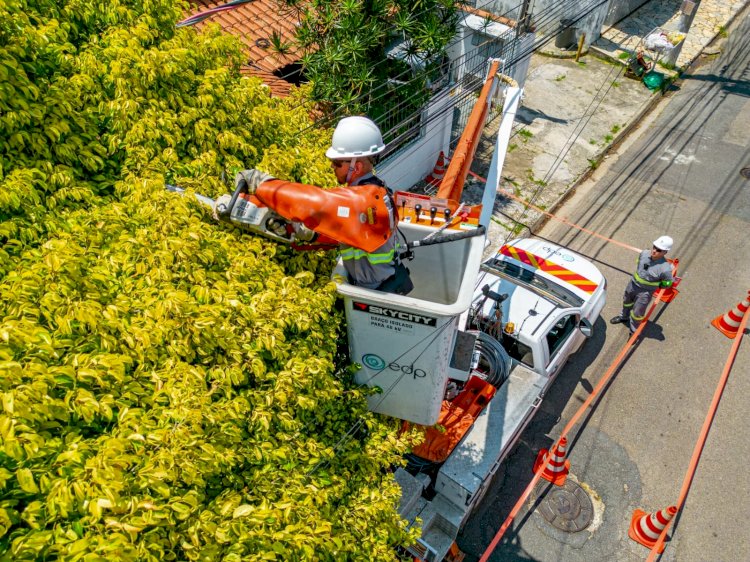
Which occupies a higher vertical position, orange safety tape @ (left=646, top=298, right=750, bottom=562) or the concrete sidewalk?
the concrete sidewalk

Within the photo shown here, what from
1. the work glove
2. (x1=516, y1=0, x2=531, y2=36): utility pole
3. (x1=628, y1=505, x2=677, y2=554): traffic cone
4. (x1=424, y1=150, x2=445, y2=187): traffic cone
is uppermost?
(x1=516, y1=0, x2=531, y2=36): utility pole

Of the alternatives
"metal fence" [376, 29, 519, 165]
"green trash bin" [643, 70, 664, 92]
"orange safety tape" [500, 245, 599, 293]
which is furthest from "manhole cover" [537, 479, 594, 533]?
"green trash bin" [643, 70, 664, 92]

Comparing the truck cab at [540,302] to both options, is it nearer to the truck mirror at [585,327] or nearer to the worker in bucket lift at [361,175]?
the truck mirror at [585,327]

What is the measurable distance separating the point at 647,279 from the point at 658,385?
74.9 inches

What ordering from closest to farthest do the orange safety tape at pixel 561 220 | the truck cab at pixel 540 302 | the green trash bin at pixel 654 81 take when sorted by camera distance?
the truck cab at pixel 540 302 < the orange safety tape at pixel 561 220 < the green trash bin at pixel 654 81

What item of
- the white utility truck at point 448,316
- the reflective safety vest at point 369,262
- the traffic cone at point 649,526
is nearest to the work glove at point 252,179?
the white utility truck at point 448,316

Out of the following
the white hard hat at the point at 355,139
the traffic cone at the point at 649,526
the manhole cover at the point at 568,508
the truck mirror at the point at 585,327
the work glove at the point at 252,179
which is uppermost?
the white hard hat at the point at 355,139

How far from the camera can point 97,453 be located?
260 cm

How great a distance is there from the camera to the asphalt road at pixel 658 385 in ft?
23.2

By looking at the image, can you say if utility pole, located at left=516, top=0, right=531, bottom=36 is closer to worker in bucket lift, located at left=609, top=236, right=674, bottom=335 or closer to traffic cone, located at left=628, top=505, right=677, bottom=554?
worker in bucket lift, located at left=609, top=236, right=674, bottom=335

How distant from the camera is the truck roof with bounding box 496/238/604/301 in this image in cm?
867

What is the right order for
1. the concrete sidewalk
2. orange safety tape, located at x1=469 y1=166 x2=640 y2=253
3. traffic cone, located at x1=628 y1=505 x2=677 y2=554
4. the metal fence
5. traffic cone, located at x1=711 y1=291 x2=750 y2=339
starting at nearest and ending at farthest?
1. traffic cone, located at x1=628 y1=505 x2=677 y2=554
2. traffic cone, located at x1=711 y1=291 x2=750 y2=339
3. the metal fence
4. orange safety tape, located at x1=469 y1=166 x2=640 y2=253
5. the concrete sidewalk

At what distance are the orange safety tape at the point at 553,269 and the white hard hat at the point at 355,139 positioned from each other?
5533 mm

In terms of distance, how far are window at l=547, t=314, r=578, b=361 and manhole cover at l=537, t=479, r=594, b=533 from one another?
2.01m
